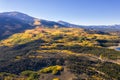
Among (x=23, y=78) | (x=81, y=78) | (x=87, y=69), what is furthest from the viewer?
(x=87, y=69)

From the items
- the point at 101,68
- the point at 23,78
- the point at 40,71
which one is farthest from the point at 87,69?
the point at 23,78

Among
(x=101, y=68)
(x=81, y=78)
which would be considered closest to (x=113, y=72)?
(x=101, y=68)

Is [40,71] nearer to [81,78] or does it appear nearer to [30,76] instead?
[30,76]

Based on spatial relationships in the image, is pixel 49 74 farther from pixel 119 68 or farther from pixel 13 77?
pixel 119 68

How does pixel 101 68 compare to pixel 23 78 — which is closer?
pixel 23 78

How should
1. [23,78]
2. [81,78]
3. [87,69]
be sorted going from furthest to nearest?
[87,69]
[23,78]
[81,78]

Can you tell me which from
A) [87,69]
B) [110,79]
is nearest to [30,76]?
[87,69]

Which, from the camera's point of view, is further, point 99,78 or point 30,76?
point 30,76
